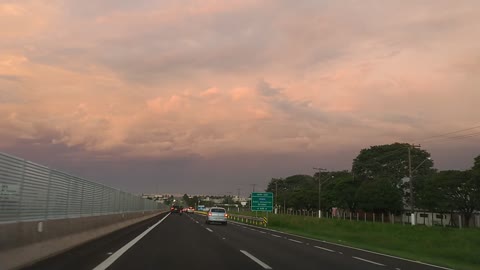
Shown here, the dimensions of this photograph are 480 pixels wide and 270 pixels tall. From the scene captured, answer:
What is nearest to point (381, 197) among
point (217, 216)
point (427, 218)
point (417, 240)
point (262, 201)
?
point (427, 218)

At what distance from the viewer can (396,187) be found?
93562 millimetres

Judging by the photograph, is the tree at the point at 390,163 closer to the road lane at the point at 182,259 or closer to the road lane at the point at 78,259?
the road lane at the point at 182,259

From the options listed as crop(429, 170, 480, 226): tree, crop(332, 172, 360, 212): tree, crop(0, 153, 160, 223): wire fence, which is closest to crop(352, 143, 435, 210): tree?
crop(332, 172, 360, 212): tree

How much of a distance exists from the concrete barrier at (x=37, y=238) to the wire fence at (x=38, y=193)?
0.87 feet

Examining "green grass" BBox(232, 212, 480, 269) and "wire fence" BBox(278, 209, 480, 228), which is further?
"wire fence" BBox(278, 209, 480, 228)

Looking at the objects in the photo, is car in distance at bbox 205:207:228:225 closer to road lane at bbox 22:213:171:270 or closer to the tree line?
road lane at bbox 22:213:171:270

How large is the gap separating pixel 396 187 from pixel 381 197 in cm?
1137

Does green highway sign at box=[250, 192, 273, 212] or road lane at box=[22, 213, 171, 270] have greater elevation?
green highway sign at box=[250, 192, 273, 212]

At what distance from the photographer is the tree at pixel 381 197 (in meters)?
83.6

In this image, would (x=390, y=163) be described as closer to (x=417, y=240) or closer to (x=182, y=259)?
(x=417, y=240)

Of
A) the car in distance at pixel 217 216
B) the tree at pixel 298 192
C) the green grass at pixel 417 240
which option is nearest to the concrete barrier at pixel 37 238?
the green grass at pixel 417 240

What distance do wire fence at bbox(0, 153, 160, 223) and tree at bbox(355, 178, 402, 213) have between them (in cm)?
6845

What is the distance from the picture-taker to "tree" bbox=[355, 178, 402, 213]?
83625 mm

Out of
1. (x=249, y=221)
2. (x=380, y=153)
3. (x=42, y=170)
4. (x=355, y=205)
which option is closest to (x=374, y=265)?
(x=42, y=170)
